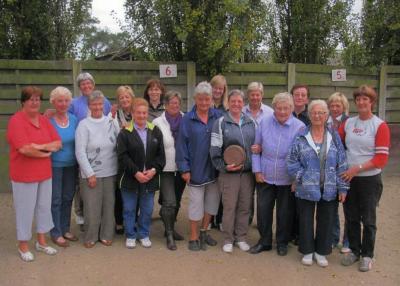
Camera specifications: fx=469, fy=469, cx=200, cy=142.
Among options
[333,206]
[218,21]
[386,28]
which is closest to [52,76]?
[218,21]

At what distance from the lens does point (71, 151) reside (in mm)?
5215

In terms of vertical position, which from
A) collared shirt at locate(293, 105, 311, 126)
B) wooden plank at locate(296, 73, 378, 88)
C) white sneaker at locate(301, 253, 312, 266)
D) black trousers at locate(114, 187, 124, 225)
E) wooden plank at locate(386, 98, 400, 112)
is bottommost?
white sneaker at locate(301, 253, 312, 266)

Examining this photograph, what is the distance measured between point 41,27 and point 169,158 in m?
3.79

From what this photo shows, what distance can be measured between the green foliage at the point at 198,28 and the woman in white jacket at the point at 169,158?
209 centimetres

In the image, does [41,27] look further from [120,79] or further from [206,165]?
[206,165]

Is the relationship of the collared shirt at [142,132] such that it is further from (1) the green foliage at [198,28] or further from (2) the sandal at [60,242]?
(1) the green foliage at [198,28]

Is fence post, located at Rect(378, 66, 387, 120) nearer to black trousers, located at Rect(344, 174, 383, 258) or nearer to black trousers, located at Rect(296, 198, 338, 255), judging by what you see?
black trousers, located at Rect(344, 174, 383, 258)

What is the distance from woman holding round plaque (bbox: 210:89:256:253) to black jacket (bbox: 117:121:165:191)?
0.62m

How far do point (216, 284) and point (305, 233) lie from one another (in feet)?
3.66

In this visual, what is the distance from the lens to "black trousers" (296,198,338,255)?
4805 millimetres

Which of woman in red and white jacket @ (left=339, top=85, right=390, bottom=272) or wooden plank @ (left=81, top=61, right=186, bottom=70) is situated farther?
wooden plank @ (left=81, top=61, right=186, bottom=70)

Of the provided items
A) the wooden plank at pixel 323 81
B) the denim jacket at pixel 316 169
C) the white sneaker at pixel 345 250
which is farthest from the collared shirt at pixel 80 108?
the wooden plank at pixel 323 81

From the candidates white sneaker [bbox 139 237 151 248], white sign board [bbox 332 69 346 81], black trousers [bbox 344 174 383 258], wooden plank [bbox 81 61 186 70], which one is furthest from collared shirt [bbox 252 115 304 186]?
white sign board [bbox 332 69 346 81]

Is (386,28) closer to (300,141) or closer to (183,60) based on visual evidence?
(183,60)
